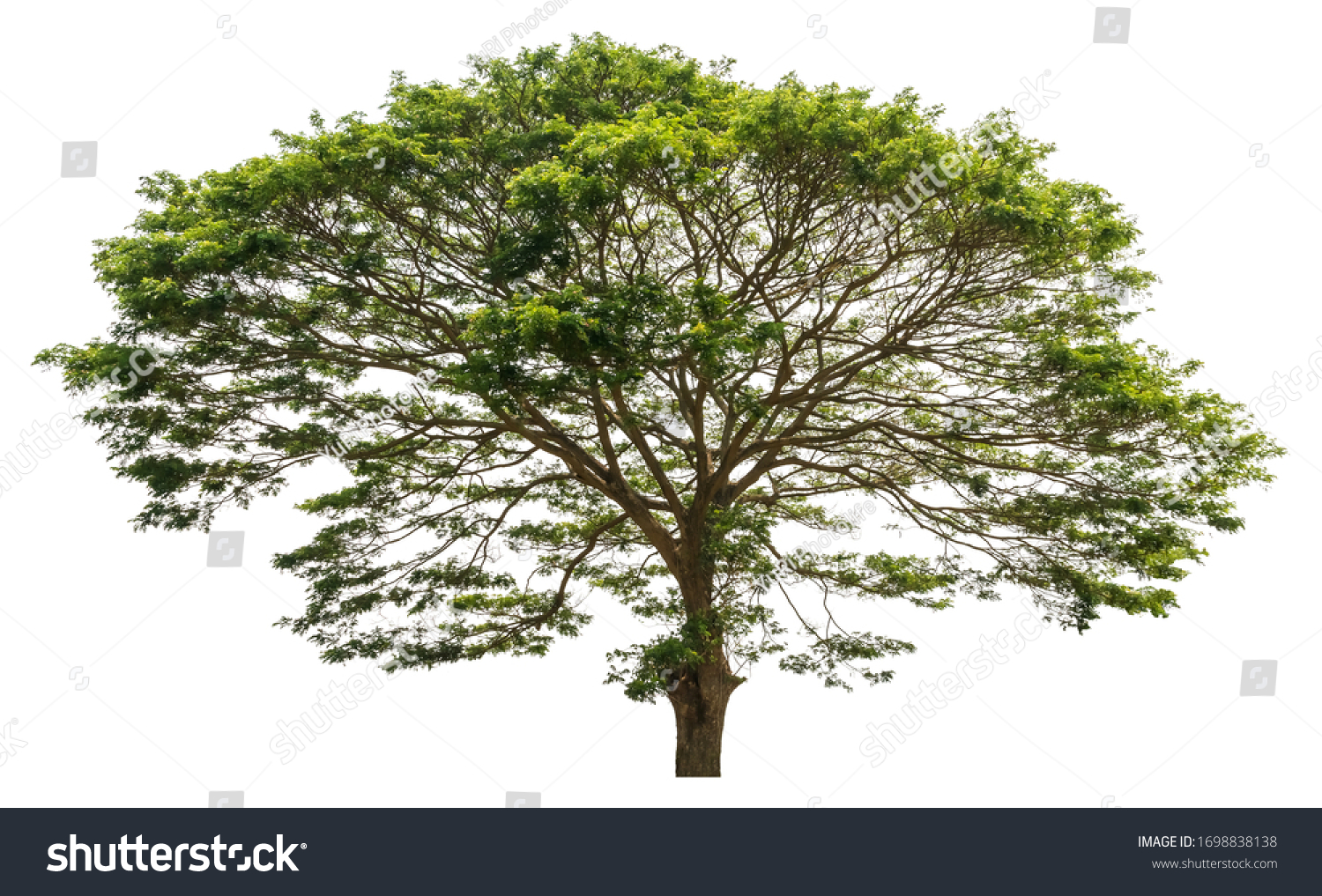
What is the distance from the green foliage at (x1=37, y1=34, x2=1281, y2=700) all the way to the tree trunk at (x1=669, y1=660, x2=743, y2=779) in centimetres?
32

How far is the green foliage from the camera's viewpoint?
7883mm

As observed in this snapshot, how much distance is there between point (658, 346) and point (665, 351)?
0.17 meters

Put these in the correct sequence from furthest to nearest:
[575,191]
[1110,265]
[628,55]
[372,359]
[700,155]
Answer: [372,359] < [1110,265] < [628,55] < [700,155] < [575,191]

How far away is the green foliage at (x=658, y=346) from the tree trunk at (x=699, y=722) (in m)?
0.32

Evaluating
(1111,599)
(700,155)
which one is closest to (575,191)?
(700,155)

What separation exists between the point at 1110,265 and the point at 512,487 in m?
7.00

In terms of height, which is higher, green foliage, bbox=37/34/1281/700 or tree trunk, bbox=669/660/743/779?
green foliage, bbox=37/34/1281/700

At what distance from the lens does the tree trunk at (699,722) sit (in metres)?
10.7

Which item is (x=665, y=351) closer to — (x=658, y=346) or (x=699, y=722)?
(x=658, y=346)

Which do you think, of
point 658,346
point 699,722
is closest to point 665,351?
point 658,346

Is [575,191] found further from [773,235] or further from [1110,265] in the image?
[1110,265]

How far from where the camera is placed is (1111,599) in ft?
32.5

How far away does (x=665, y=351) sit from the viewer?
8.12 metres

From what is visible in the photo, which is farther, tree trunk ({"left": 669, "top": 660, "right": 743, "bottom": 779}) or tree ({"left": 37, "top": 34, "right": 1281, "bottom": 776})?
tree trunk ({"left": 669, "top": 660, "right": 743, "bottom": 779})
